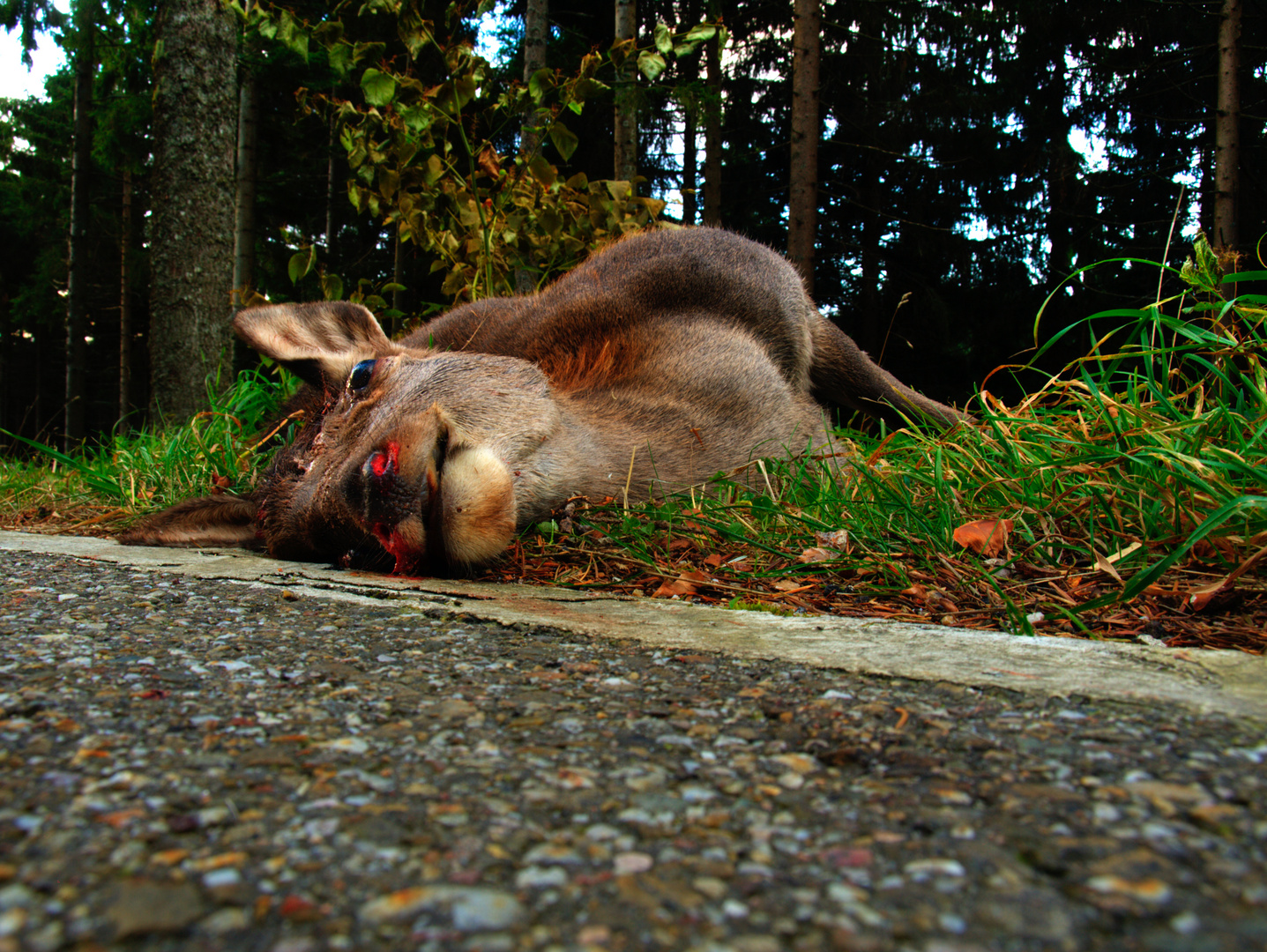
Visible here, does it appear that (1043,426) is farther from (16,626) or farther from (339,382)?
(16,626)

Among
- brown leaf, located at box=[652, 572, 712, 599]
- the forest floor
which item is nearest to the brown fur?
the forest floor

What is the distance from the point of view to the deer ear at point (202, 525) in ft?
11.5

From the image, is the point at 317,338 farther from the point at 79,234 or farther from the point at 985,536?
the point at 79,234

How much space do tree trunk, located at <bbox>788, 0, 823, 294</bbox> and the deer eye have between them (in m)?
8.63

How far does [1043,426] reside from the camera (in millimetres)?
3031

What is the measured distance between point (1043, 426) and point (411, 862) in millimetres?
2878

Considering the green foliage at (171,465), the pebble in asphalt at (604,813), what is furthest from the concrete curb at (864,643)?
the green foliage at (171,465)

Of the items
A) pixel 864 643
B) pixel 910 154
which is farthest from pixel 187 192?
pixel 910 154

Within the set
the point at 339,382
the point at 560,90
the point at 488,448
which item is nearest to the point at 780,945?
the point at 488,448

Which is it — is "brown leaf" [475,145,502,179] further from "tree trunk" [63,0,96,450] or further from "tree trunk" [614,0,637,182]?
"tree trunk" [63,0,96,450]

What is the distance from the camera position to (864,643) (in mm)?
1651

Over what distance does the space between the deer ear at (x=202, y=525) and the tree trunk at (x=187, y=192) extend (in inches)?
134

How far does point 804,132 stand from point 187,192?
7.99 m

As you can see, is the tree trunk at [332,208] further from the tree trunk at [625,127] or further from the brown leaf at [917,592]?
the brown leaf at [917,592]
